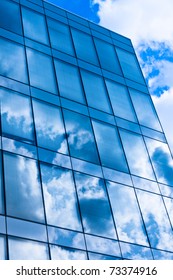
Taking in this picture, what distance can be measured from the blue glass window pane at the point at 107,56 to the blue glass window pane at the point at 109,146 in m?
6.30

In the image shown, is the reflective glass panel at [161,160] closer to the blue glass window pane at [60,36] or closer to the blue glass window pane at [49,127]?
the blue glass window pane at [49,127]

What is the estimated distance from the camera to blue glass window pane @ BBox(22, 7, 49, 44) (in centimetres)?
2880

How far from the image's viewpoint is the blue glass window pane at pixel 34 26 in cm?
2880

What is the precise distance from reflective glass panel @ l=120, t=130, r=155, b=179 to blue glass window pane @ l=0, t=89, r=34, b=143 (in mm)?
6658

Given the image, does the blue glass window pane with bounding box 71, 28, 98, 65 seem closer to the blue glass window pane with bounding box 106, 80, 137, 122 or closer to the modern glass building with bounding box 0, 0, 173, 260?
the modern glass building with bounding box 0, 0, 173, 260

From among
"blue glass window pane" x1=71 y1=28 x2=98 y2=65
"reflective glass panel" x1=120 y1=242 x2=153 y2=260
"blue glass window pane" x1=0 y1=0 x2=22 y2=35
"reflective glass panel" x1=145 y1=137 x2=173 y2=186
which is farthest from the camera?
"blue glass window pane" x1=71 y1=28 x2=98 y2=65

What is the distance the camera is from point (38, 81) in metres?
26.0

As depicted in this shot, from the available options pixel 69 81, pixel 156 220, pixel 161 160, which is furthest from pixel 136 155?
pixel 69 81

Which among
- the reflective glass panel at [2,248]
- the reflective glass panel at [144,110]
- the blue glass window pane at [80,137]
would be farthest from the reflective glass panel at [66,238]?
the reflective glass panel at [144,110]

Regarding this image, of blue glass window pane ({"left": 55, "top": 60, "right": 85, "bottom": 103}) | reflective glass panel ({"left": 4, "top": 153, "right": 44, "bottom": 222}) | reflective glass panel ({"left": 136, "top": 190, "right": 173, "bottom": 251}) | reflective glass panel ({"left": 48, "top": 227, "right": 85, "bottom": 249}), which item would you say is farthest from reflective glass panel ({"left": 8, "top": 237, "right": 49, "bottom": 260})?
blue glass window pane ({"left": 55, "top": 60, "right": 85, "bottom": 103})

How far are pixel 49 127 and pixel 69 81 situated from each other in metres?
5.00
